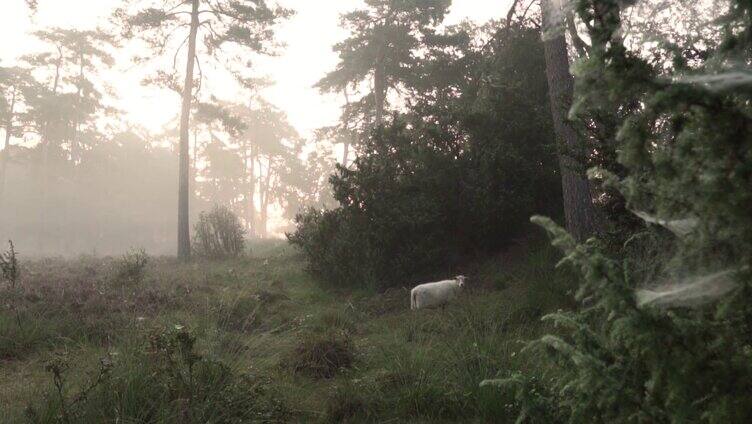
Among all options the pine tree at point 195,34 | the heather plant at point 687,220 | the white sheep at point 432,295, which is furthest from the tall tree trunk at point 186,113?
the heather plant at point 687,220

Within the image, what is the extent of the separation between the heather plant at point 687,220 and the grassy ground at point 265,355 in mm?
1775

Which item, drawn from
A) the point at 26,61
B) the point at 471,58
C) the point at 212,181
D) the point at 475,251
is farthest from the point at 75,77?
the point at 475,251

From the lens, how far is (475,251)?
10.4 m

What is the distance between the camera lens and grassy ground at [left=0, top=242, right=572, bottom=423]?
146 inches

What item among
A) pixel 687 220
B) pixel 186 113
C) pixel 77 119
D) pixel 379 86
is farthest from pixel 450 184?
pixel 77 119

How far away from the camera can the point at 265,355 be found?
17.2 feet

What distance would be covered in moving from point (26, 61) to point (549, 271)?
3632cm

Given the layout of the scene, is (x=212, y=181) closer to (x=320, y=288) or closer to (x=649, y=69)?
(x=320, y=288)

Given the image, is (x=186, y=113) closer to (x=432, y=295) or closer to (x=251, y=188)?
(x=432, y=295)

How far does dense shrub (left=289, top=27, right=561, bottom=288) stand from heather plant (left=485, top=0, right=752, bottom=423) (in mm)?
7765

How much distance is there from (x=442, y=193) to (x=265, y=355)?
5751 millimetres

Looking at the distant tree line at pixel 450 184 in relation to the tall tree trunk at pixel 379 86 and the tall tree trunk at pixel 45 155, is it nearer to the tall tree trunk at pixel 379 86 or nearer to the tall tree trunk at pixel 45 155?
the tall tree trunk at pixel 379 86

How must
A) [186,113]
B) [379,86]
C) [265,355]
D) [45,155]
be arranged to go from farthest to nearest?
[45,155], [379,86], [186,113], [265,355]

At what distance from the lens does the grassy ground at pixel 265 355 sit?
3699 millimetres
